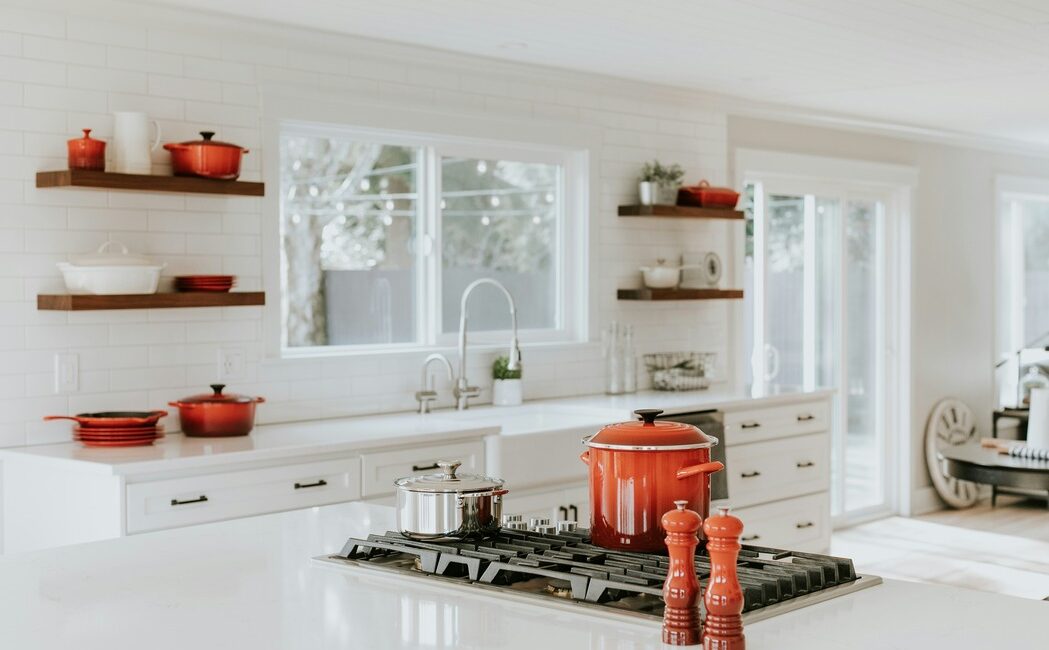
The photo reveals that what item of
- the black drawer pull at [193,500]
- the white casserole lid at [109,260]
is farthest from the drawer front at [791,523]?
the white casserole lid at [109,260]

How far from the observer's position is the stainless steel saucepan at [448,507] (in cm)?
208

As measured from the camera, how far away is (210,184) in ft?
13.7

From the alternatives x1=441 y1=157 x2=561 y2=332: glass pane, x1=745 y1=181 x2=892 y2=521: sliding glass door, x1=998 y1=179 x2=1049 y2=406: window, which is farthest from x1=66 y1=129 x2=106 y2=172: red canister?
x1=998 y1=179 x2=1049 y2=406: window

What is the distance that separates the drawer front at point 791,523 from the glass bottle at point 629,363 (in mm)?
787

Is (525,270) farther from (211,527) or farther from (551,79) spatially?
(211,527)

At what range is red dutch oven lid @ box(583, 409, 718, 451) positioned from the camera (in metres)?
1.96

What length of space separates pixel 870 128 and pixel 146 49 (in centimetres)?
468

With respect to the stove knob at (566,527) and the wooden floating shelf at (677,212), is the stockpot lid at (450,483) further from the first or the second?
the wooden floating shelf at (677,212)

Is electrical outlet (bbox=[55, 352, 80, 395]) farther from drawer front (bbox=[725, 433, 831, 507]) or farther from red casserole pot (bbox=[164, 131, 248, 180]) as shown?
drawer front (bbox=[725, 433, 831, 507])

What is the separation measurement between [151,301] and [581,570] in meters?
2.57

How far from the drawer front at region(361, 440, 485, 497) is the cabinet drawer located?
0.17 ft

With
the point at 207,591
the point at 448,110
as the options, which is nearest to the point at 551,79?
the point at 448,110

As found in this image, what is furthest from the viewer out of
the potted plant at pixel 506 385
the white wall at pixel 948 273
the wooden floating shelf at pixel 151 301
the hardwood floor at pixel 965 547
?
the white wall at pixel 948 273

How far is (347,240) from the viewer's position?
4.98 metres
